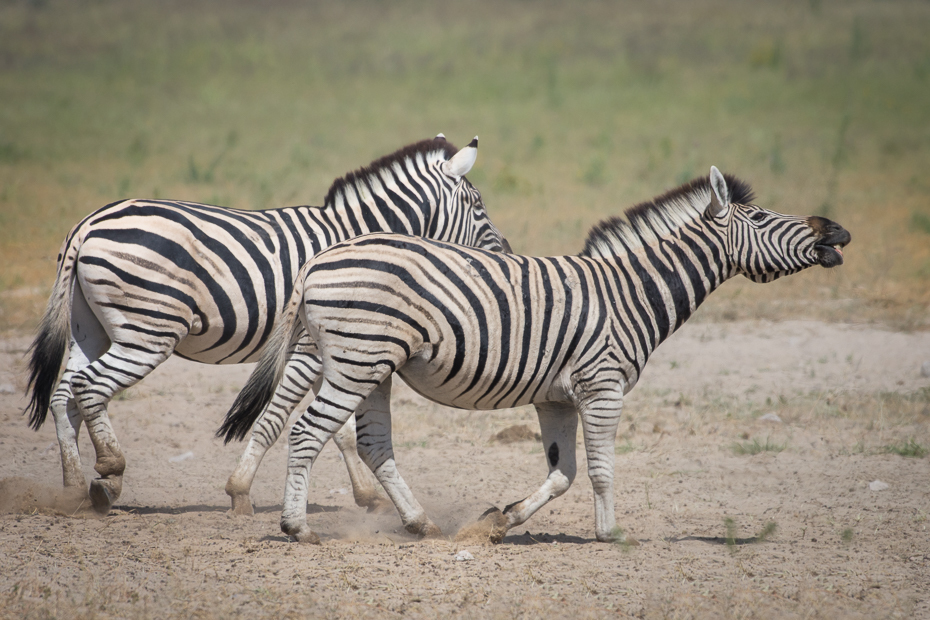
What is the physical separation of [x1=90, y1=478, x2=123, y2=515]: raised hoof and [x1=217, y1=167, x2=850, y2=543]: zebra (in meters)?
0.89

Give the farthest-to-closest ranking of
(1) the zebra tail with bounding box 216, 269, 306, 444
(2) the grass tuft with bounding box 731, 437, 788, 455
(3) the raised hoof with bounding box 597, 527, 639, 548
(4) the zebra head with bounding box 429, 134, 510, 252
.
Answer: (2) the grass tuft with bounding box 731, 437, 788, 455 < (4) the zebra head with bounding box 429, 134, 510, 252 < (3) the raised hoof with bounding box 597, 527, 639, 548 < (1) the zebra tail with bounding box 216, 269, 306, 444

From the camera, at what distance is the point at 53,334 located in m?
5.64

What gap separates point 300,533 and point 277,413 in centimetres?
86

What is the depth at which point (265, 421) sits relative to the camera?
5.41 meters

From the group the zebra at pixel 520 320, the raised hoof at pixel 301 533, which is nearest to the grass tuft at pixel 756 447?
the zebra at pixel 520 320

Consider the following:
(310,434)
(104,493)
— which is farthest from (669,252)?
(104,493)

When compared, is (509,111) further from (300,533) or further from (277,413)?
(300,533)

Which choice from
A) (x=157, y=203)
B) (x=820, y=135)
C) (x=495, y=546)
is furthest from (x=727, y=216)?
(x=820, y=135)

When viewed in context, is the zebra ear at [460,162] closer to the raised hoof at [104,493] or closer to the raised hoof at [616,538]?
the raised hoof at [616,538]

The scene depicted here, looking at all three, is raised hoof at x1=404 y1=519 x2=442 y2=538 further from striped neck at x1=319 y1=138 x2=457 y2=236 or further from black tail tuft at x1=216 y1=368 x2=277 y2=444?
striped neck at x1=319 y1=138 x2=457 y2=236

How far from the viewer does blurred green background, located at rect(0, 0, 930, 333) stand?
44.4ft

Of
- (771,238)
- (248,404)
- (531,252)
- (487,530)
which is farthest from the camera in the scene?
(531,252)

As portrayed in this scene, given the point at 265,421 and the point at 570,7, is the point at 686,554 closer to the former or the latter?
the point at 265,421

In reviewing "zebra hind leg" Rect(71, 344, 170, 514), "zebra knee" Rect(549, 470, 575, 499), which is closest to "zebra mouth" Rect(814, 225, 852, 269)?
"zebra knee" Rect(549, 470, 575, 499)
